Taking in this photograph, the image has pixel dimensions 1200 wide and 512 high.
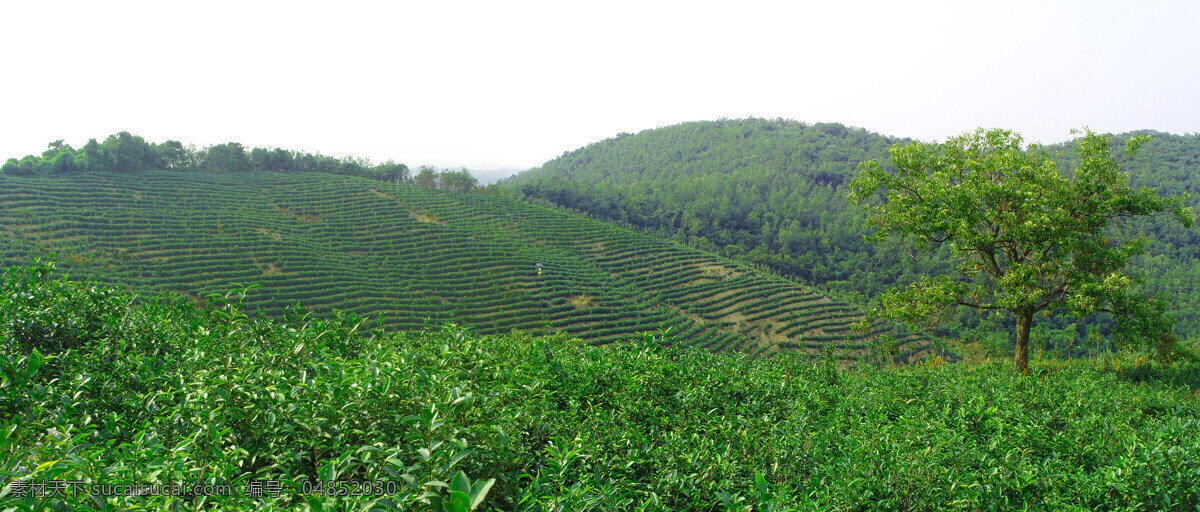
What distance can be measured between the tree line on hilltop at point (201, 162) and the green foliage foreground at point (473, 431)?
5772cm

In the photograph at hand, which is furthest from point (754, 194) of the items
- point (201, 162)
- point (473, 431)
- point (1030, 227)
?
point (473, 431)

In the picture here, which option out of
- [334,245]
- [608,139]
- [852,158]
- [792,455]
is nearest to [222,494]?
[792,455]

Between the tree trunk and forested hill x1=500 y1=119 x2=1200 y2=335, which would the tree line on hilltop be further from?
the tree trunk

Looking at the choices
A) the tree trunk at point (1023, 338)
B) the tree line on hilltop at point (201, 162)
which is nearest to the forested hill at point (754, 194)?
the tree line on hilltop at point (201, 162)

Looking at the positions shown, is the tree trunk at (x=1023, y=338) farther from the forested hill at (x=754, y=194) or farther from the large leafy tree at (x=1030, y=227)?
the forested hill at (x=754, y=194)

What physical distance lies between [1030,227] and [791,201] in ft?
253

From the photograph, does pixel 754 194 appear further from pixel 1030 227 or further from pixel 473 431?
pixel 473 431

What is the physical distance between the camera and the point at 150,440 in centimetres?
202

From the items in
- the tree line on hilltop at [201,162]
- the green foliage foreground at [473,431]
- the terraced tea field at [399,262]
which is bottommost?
the terraced tea field at [399,262]

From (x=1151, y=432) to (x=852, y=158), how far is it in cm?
11528

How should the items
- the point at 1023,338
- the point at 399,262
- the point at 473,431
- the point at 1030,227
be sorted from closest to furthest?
1. the point at 473,431
2. the point at 1030,227
3. the point at 1023,338
4. the point at 399,262

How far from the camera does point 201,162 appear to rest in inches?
2263

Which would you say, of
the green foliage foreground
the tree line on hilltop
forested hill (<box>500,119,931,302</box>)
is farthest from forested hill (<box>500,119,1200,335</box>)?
the green foliage foreground

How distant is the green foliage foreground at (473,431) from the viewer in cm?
190
